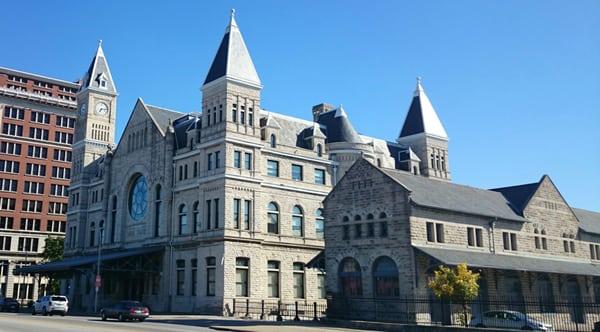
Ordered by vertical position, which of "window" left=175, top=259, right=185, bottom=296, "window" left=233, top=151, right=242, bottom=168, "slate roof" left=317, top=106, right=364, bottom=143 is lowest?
"window" left=175, top=259, right=185, bottom=296

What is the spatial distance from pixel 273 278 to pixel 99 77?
38.9 metres

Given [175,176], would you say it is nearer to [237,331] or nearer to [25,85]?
[237,331]

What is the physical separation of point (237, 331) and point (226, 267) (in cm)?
2104

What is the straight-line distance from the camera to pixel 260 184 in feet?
185

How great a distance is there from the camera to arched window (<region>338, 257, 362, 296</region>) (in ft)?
137

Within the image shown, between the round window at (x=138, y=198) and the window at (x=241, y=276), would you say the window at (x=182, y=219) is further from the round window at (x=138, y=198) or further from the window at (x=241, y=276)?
the window at (x=241, y=276)

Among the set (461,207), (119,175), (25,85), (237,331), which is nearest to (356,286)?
(461,207)

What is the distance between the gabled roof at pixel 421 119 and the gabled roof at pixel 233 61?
26221mm

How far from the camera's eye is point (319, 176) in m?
63.7

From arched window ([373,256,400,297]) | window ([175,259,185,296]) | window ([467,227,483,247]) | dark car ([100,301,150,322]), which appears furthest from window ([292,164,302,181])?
dark car ([100,301,150,322])

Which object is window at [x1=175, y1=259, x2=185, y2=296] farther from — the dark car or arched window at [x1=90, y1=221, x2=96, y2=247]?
arched window at [x1=90, y1=221, x2=96, y2=247]

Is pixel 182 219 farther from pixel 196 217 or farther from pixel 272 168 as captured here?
pixel 272 168

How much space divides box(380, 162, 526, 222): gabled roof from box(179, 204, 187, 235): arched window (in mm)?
23046

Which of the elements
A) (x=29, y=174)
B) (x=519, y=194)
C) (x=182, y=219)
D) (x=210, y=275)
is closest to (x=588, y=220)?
(x=519, y=194)
